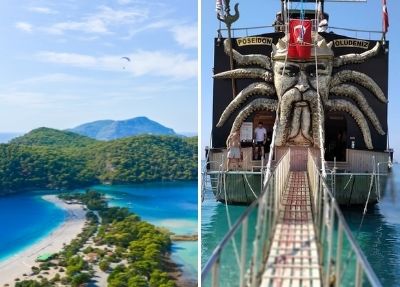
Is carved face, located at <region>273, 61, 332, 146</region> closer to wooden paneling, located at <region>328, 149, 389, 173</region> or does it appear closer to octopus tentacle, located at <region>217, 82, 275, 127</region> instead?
octopus tentacle, located at <region>217, 82, 275, 127</region>

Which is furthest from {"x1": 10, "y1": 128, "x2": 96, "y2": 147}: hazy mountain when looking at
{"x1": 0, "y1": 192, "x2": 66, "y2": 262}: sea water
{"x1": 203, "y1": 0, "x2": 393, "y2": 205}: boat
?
{"x1": 203, "y1": 0, "x2": 393, "y2": 205}: boat

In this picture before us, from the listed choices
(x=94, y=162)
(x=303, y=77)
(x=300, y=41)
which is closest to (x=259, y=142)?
(x=303, y=77)

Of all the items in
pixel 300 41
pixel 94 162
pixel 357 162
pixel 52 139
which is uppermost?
pixel 300 41

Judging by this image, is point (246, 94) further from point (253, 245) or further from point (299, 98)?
point (253, 245)

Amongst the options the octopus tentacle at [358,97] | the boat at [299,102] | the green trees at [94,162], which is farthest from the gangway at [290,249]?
the green trees at [94,162]

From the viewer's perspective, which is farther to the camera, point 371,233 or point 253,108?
point 253,108

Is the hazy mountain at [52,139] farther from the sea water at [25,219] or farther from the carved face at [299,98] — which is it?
the carved face at [299,98]

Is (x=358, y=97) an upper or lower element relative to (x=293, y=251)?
upper
